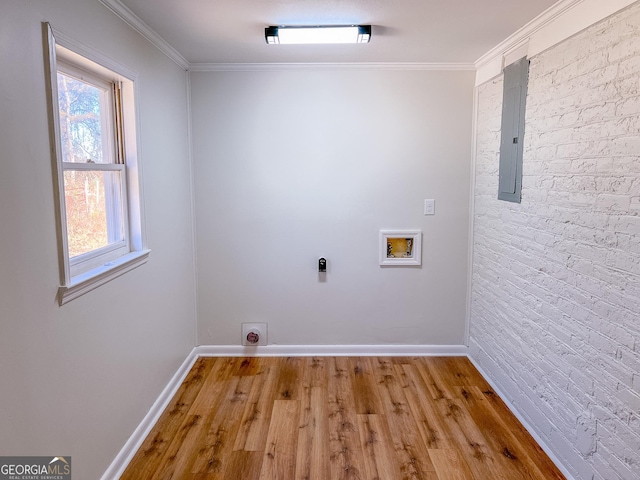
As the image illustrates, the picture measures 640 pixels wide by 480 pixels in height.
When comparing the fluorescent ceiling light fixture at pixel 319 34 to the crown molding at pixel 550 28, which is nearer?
the crown molding at pixel 550 28

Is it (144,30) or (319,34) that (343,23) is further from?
(144,30)

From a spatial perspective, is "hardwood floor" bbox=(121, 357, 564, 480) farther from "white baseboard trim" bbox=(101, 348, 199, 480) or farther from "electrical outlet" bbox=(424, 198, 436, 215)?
"electrical outlet" bbox=(424, 198, 436, 215)

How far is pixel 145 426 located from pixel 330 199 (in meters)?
1.95

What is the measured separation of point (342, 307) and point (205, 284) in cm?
111

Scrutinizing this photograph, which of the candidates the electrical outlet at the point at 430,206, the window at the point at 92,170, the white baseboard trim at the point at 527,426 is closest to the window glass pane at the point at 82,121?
the window at the point at 92,170

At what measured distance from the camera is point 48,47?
4.96 ft

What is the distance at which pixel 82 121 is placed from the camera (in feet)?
6.30

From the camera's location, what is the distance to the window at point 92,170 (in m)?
1.61

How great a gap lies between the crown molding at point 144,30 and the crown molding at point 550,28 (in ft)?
6.81

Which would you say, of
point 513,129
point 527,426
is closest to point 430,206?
point 513,129

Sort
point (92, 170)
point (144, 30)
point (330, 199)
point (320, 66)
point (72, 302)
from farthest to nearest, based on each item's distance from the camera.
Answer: point (330, 199) < point (320, 66) < point (144, 30) < point (92, 170) < point (72, 302)

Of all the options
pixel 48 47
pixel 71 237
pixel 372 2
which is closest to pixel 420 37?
pixel 372 2

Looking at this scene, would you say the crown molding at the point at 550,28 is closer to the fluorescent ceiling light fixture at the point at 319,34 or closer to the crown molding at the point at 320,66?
the crown molding at the point at 320,66

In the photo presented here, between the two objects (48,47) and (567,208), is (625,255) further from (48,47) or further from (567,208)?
(48,47)
